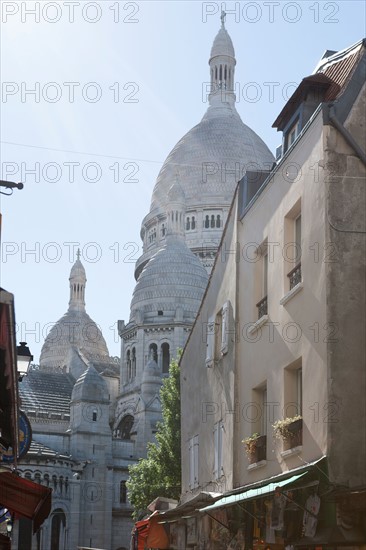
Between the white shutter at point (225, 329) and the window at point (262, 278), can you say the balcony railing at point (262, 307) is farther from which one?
the white shutter at point (225, 329)

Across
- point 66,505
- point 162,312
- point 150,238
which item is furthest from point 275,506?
point 150,238

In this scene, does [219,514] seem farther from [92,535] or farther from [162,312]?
[162,312]

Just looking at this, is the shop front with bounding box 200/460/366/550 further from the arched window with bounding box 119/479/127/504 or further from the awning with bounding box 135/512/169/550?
the arched window with bounding box 119/479/127/504

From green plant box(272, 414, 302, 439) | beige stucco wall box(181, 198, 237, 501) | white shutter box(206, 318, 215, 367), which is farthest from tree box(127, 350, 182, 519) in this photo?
green plant box(272, 414, 302, 439)

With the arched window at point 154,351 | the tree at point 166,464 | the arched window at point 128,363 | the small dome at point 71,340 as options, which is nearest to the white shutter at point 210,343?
the tree at point 166,464

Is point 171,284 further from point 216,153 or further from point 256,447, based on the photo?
point 256,447

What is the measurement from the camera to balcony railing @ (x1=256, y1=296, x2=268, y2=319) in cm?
2336

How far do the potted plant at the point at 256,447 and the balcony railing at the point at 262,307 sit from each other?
8.23 ft

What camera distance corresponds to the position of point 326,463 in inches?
711

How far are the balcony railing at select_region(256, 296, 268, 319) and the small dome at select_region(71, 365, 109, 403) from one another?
255ft

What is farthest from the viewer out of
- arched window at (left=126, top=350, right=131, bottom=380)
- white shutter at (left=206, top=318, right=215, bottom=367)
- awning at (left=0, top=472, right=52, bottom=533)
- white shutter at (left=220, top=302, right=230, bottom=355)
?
arched window at (left=126, top=350, right=131, bottom=380)

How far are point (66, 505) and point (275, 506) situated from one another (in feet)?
245

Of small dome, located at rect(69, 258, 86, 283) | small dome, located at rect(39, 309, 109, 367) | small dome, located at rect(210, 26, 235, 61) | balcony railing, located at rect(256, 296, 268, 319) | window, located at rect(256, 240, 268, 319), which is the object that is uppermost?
small dome, located at rect(210, 26, 235, 61)

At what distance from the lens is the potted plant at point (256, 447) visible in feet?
74.3
